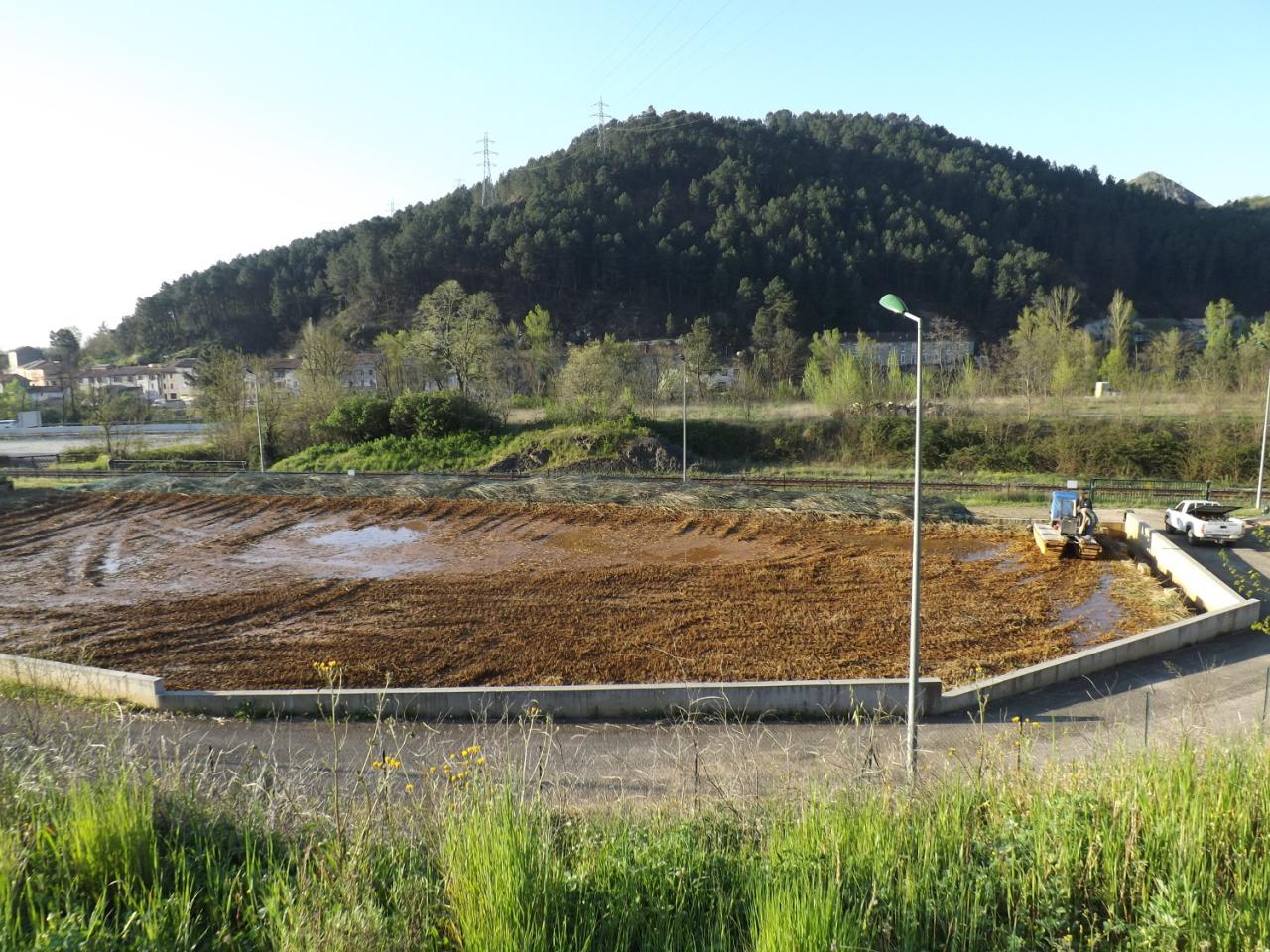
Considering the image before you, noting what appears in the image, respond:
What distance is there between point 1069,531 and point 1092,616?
5.56 metres

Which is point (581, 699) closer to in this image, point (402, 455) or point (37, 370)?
point (402, 455)

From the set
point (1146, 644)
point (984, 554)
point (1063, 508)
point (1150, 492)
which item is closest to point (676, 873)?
point (1146, 644)

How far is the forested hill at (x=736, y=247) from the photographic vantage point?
84688 millimetres

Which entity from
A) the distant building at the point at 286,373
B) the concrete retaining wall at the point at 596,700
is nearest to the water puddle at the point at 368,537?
the concrete retaining wall at the point at 596,700

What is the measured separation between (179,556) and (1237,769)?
23.2 m

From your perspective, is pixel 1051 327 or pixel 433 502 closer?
pixel 433 502

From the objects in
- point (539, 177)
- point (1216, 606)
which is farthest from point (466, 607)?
point (539, 177)

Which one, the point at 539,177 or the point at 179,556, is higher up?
the point at 539,177

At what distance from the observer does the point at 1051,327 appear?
56062 mm

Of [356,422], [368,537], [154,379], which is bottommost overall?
[368,537]

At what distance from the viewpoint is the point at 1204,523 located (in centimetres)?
2089

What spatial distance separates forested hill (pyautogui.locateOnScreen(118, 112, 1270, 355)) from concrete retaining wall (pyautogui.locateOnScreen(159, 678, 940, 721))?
70.1 metres

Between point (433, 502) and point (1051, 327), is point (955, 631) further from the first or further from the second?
point (1051, 327)

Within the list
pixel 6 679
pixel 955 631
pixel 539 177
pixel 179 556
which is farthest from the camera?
pixel 539 177
